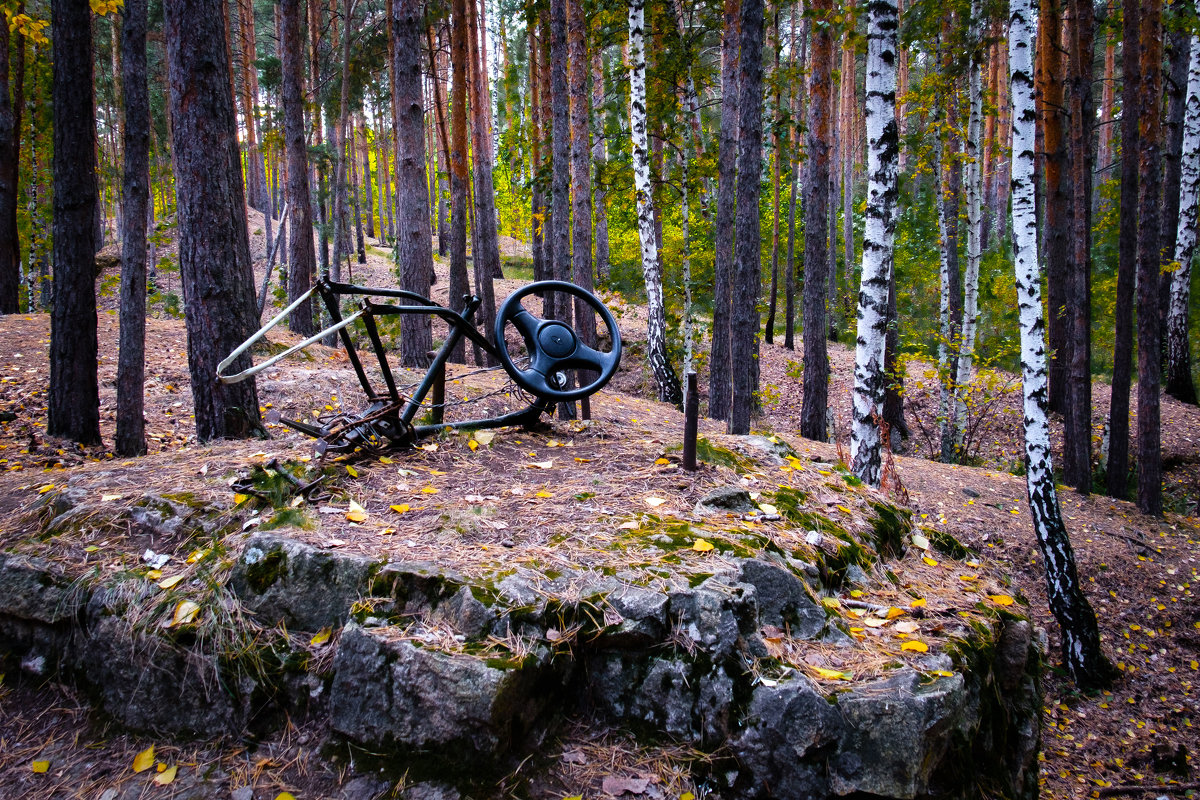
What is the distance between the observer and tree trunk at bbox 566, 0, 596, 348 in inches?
352

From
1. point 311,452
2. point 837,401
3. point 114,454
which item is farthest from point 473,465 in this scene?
point 837,401

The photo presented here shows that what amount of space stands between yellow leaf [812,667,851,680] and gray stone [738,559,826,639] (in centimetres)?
24

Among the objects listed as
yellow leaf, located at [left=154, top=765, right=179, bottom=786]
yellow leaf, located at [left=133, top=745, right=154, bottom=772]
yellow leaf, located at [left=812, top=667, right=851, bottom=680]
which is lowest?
yellow leaf, located at [left=154, top=765, right=179, bottom=786]

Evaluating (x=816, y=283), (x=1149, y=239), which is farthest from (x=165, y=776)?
(x=1149, y=239)

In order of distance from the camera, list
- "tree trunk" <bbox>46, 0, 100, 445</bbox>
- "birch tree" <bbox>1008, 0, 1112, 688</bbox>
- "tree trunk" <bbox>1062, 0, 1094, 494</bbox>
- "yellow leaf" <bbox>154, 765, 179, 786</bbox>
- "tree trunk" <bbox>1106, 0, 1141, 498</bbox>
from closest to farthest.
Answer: "yellow leaf" <bbox>154, 765, 179, 786</bbox>
"birch tree" <bbox>1008, 0, 1112, 688</bbox>
"tree trunk" <bbox>46, 0, 100, 445</bbox>
"tree trunk" <bbox>1106, 0, 1141, 498</bbox>
"tree trunk" <bbox>1062, 0, 1094, 494</bbox>

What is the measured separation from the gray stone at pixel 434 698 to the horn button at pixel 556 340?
2155 mm

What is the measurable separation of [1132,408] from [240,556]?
1562cm

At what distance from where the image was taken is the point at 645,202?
1080 cm

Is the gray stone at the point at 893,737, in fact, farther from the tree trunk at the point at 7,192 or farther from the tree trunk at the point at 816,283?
the tree trunk at the point at 7,192

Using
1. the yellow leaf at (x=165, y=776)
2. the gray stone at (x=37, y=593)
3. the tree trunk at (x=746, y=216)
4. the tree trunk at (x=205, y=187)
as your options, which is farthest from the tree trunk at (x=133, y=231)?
the tree trunk at (x=746, y=216)

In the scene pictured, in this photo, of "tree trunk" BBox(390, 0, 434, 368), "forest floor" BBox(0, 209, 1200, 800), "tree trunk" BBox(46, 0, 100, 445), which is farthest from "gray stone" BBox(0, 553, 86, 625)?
"tree trunk" BBox(390, 0, 434, 368)

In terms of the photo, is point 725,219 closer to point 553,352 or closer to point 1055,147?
point 1055,147

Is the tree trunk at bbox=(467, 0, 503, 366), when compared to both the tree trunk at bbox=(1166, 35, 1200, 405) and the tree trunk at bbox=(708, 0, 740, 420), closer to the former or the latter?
the tree trunk at bbox=(708, 0, 740, 420)

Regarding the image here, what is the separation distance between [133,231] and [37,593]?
4484 mm
